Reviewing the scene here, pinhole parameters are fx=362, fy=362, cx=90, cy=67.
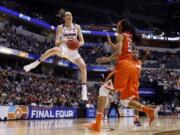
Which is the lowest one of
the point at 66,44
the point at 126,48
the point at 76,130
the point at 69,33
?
the point at 76,130

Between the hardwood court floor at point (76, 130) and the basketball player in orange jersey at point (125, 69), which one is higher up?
the basketball player in orange jersey at point (125, 69)

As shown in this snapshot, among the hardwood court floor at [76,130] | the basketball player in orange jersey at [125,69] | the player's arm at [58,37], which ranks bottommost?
the hardwood court floor at [76,130]

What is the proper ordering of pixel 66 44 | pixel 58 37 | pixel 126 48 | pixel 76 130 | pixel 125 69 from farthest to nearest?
pixel 58 37
pixel 66 44
pixel 76 130
pixel 126 48
pixel 125 69

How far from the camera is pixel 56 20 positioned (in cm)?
4450

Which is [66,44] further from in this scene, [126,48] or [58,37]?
[126,48]

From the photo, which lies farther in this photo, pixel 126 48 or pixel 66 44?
pixel 66 44

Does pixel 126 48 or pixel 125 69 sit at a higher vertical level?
pixel 126 48

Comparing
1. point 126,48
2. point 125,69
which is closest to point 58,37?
point 126,48

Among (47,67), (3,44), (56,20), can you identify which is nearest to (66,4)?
(56,20)

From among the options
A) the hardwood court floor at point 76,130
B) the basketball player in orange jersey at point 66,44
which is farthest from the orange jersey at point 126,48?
the hardwood court floor at point 76,130

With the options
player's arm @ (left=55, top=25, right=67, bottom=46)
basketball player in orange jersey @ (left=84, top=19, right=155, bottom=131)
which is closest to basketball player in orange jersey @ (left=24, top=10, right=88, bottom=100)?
player's arm @ (left=55, top=25, right=67, bottom=46)

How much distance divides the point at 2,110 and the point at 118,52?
32.0 ft

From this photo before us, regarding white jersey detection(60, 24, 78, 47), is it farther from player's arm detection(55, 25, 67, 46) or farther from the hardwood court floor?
the hardwood court floor

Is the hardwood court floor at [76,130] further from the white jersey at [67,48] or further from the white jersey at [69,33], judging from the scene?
the white jersey at [69,33]
